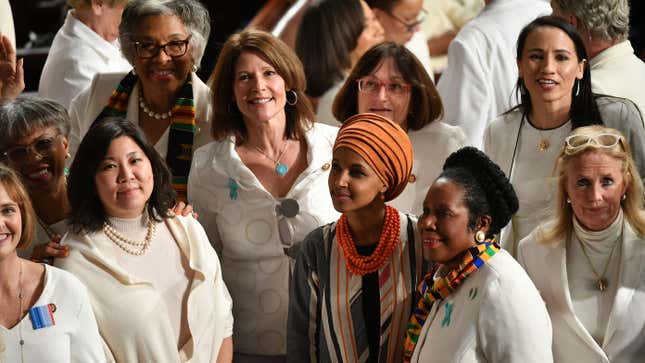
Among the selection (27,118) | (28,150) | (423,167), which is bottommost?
(423,167)

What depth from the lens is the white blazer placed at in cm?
379

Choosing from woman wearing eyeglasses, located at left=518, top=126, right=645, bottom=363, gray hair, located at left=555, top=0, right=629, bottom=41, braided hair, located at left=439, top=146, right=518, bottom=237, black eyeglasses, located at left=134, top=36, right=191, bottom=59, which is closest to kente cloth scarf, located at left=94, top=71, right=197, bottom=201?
black eyeglasses, located at left=134, top=36, right=191, bottom=59

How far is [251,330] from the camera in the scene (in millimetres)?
4301

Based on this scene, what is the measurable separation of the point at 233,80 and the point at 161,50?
36 cm

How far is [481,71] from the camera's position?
533cm

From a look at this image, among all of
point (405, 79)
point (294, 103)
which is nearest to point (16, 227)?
point (294, 103)

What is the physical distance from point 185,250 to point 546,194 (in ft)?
4.39

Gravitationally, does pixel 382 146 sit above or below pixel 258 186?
above

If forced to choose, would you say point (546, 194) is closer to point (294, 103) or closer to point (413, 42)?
point (294, 103)

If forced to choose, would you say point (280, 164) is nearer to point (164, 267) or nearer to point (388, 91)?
point (388, 91)

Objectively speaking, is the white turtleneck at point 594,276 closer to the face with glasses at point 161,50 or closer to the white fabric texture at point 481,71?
the white fabric texture at point 481,71

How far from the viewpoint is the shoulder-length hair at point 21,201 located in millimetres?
3605

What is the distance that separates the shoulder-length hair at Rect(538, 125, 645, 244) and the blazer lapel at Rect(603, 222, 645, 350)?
0.04 meters

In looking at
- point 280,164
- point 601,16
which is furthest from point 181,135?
point 601,16
